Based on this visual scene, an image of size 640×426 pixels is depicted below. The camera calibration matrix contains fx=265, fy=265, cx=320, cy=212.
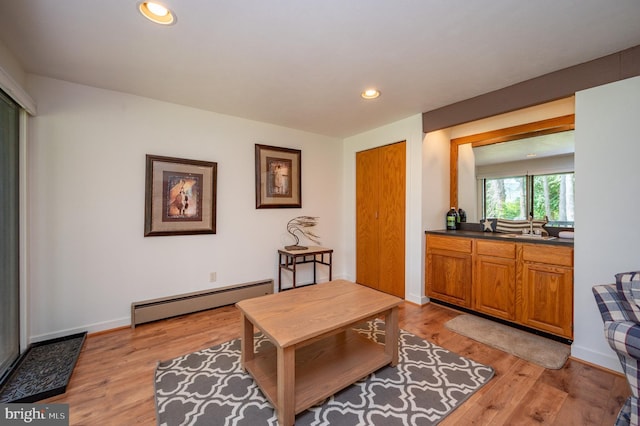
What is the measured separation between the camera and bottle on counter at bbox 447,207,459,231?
3.36 m

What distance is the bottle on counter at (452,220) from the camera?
3.36m

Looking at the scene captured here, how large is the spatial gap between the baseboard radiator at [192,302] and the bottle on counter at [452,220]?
7.89 feet

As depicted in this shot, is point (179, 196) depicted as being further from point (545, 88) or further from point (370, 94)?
point (545, 88)

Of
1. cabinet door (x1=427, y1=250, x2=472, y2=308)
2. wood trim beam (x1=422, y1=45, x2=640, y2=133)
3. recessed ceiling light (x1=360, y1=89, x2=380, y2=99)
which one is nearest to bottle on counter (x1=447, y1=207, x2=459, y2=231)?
cabinet door (x1=427, y1=250, x2=472, y2=308)

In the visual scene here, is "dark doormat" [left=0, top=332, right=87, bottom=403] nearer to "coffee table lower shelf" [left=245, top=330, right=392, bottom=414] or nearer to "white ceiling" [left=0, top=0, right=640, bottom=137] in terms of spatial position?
"coffee table lower shelf" [left=245, top=330, right=392, bottom=414]

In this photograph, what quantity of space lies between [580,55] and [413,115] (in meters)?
1.48

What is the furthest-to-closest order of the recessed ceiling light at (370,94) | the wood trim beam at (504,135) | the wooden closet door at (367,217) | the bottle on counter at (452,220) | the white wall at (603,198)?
the wooden closet door at (367,217) → the bottle on counter at (452,220) → the wood trim beam at (504,135) → the recessed ceiling light at (370,94) → the white wall at (603,198)

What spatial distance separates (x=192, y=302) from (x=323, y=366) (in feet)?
5.88

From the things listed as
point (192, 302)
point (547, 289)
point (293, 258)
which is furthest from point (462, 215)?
point (192, 302)

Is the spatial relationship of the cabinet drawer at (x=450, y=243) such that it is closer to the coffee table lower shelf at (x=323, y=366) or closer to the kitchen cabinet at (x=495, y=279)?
the kitchen cabinet at (x=495, y=279)

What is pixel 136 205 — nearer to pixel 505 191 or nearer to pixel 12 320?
pixel 12 320

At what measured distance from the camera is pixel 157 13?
1.53m

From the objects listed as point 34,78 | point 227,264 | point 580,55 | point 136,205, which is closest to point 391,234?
point 227,264

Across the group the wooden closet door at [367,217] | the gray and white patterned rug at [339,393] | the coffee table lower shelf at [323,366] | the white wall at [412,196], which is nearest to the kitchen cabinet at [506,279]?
the white wall at [412,196]
